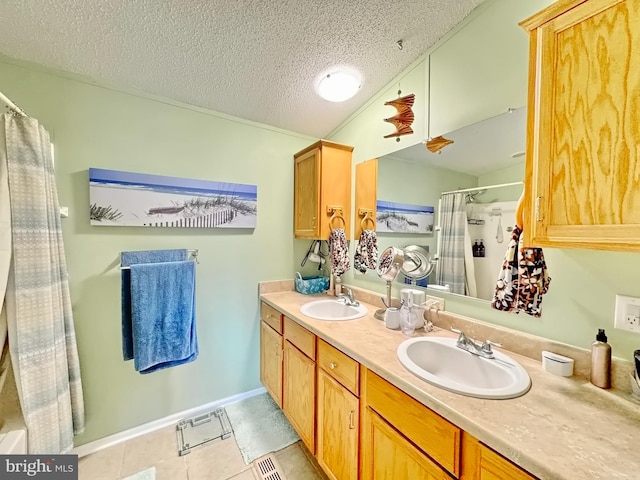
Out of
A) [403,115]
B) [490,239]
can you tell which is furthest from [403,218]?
[403,115]

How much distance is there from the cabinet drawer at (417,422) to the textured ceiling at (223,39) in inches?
63.9

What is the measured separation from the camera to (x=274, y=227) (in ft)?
7.04

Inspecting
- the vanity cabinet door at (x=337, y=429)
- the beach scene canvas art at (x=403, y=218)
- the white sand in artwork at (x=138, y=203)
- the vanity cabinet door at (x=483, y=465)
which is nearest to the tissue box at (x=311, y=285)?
the beach scene canvas art at (x=403, y=218)

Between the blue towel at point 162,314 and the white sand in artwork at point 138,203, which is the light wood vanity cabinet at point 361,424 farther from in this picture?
the white sand in artwork at point 138,203

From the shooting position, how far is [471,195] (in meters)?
1.23

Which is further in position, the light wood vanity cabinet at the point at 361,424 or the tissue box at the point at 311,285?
the tissue box at the point at 311,285

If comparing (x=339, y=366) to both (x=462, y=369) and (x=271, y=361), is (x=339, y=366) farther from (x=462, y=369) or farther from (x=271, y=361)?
(x=271, y=361)

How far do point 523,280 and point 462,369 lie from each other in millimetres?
468

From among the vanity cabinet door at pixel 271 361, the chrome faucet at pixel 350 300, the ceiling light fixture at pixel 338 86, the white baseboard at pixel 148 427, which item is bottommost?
the white baseboard at pixel 148 427

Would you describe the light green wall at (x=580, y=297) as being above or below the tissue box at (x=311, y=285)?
above

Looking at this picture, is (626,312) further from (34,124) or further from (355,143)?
(34,124)

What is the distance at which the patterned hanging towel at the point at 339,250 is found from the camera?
195 centimetres

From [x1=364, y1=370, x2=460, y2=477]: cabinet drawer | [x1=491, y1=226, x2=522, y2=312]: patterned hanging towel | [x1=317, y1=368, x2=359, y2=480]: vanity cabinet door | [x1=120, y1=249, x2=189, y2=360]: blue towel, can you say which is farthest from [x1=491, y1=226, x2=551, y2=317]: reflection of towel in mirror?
[x1=120, y1=249, x2=189, y2=360]: blue towel

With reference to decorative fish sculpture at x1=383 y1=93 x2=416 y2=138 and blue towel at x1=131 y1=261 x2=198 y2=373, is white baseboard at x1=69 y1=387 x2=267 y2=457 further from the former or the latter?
decorative fish sculpture at x1=383 y1=93 x2=416 y2=138
